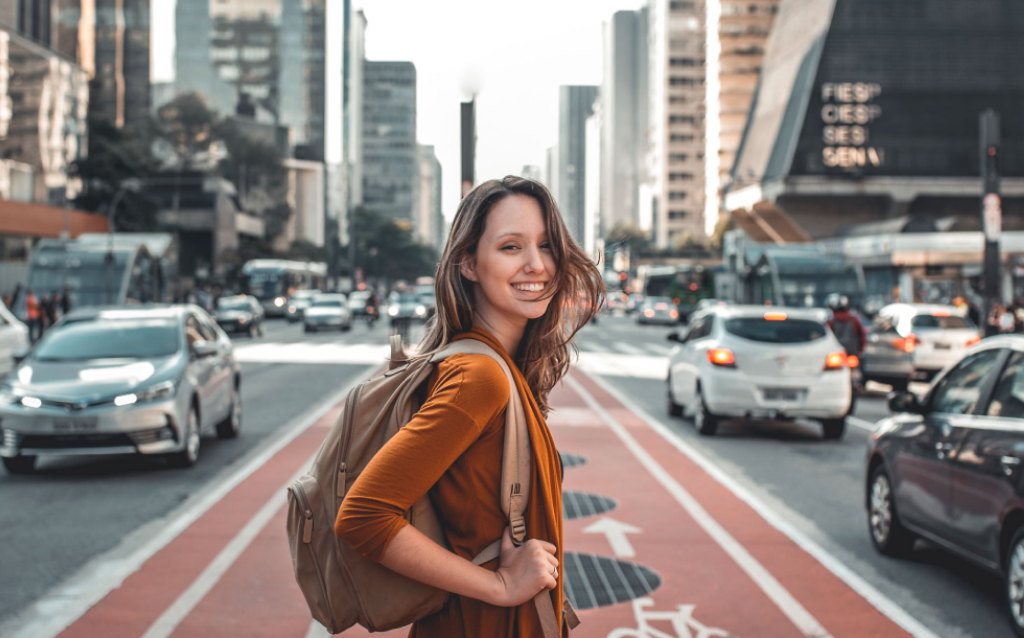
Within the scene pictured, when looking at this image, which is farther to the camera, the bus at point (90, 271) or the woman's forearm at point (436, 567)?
the bus at point (90, 271)

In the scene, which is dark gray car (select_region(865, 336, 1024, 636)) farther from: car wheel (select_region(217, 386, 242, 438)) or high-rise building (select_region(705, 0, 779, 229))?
high-rise building (select_region(705, 0, 779, 229))

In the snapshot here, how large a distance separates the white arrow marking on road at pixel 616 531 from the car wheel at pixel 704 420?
5.25 m

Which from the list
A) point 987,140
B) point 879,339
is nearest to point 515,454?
point 879,339

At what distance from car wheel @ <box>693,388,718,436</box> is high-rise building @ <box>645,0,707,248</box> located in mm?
132671

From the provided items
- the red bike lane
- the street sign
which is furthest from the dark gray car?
the street sign

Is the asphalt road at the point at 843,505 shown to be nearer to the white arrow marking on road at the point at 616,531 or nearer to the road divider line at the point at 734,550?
the road divider line at the point at 734,550

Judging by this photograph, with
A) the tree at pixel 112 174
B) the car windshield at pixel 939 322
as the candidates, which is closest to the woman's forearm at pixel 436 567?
the car windshield at pixel 939 322

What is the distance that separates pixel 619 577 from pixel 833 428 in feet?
23.9

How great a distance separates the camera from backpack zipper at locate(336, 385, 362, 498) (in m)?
2.15

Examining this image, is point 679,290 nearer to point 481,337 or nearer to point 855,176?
point 855,176

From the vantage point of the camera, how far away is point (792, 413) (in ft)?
41.0

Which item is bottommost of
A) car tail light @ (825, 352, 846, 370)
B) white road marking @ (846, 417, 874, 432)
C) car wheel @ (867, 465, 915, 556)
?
white road marking @ (846, 417, 874, 432)

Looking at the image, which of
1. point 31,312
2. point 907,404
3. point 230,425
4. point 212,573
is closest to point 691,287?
point 31,312

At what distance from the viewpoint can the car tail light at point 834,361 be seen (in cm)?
1257
